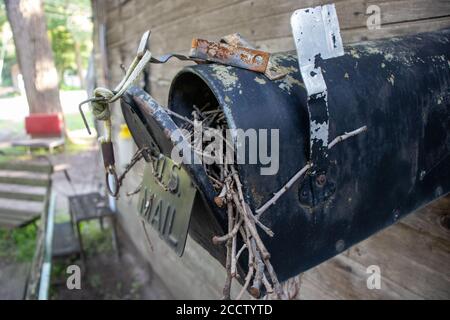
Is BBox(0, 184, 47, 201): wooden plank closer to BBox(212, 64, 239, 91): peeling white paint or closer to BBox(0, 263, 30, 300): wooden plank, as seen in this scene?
BBox(0, 263, 30, 300): wooden plank

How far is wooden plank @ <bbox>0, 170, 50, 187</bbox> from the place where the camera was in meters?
5.44

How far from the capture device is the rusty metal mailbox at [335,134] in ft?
2.37

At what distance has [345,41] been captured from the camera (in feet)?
5.09

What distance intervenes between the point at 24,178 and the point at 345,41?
551 cm

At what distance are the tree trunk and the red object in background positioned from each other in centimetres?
63

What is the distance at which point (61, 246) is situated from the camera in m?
5.14

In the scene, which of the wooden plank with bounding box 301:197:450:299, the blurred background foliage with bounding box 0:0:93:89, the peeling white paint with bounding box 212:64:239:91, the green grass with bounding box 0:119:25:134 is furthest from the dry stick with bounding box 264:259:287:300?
the green grass with bounding box 0:119:25:134

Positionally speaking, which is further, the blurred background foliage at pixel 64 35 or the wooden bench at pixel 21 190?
the blurred background foliage at pixel 64 35

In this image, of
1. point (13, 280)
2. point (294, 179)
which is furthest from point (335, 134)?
point (13, 280)

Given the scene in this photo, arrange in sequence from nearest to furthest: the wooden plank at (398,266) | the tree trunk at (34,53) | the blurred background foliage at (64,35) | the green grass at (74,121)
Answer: the wooden plank at (398,266) < the tree trunk at (34,53) < the green grass at (74,121) < the blurred background foliage at (64,35)

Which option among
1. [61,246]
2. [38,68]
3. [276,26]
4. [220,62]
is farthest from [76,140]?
[220,62]

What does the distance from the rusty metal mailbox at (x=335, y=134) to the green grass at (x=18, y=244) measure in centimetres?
552

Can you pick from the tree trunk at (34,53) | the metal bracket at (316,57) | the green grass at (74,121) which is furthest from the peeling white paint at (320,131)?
the green grass at (74,121)

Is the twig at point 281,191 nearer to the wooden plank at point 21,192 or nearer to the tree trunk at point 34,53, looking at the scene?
the wooden plank at point 21,192
